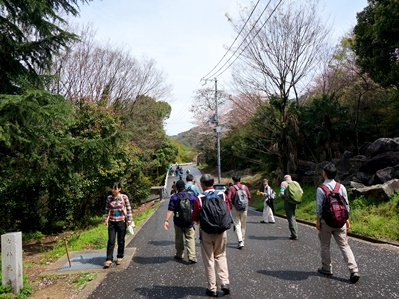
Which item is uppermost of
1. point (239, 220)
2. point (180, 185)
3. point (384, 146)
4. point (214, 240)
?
point (384, 146)

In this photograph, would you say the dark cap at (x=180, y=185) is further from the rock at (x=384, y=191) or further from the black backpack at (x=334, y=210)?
the rock at (x=384, y=191)

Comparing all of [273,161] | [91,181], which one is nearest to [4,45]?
[91,181]

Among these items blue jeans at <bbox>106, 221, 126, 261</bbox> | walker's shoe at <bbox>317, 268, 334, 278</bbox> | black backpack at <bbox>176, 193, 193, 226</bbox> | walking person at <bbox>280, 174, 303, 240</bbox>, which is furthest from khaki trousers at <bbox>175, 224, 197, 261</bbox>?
walking person at <bbox>280, 174, 303, 240</bbox>

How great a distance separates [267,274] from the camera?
5.45m

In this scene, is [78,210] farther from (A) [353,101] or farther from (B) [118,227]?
(A) [353,101]

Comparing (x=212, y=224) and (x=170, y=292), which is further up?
(x=212, y=224)

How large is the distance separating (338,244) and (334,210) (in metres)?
0.61

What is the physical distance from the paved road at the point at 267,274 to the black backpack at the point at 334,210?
91 cm

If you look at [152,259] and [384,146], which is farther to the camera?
[384,146]

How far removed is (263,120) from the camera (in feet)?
65.7

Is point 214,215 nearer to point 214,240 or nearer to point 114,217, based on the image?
point 214,240

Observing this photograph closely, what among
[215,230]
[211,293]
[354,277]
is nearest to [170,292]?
[211,293]

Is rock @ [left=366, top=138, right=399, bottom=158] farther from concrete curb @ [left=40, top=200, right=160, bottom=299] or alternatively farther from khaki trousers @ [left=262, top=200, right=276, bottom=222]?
concrete curb @ [left=40, top=200, right=160, bottom=299]

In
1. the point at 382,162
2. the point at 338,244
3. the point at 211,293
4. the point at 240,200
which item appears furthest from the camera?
the point at 382,162
